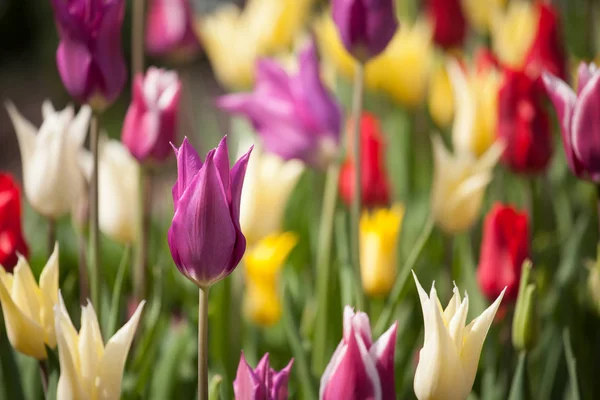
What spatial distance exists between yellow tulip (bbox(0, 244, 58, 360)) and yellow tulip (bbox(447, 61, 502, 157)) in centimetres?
75

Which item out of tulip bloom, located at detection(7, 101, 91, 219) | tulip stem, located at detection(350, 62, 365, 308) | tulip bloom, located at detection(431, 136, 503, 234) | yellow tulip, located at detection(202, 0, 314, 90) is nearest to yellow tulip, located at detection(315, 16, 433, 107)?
yellow tulip, located at detection(202, 0, 314, 90)

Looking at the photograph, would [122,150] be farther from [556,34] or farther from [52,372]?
[556,34]

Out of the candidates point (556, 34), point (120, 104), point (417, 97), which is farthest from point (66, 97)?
point (556, 34)

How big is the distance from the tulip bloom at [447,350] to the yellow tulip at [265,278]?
514 millimetres

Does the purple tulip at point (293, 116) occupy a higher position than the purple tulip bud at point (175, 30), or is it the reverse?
the purple tulip bud at point (175, 30)

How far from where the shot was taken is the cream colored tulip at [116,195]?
1163 mm

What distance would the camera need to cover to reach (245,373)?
2.29 ft

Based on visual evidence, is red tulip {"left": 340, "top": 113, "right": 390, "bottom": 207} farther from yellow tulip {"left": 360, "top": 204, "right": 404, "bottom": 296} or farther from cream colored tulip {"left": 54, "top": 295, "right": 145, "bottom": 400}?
cream colored tulip {"left": 54, "top": 295, "right": 145, "bottom": 400}

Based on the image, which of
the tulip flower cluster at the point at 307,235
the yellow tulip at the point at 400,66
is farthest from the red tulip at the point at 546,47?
the yellow tulip at the point at 400,66

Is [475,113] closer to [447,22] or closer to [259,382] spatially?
[447,22]

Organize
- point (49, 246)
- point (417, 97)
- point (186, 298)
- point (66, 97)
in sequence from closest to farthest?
point (49, 246), point (186, 298), point (417, 97), point (66, 97)

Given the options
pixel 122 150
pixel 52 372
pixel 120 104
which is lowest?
pixel 120 104

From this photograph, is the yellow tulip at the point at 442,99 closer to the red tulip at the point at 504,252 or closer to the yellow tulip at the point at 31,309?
the red tulip at the point at 504,252

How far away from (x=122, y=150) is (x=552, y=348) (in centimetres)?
68
